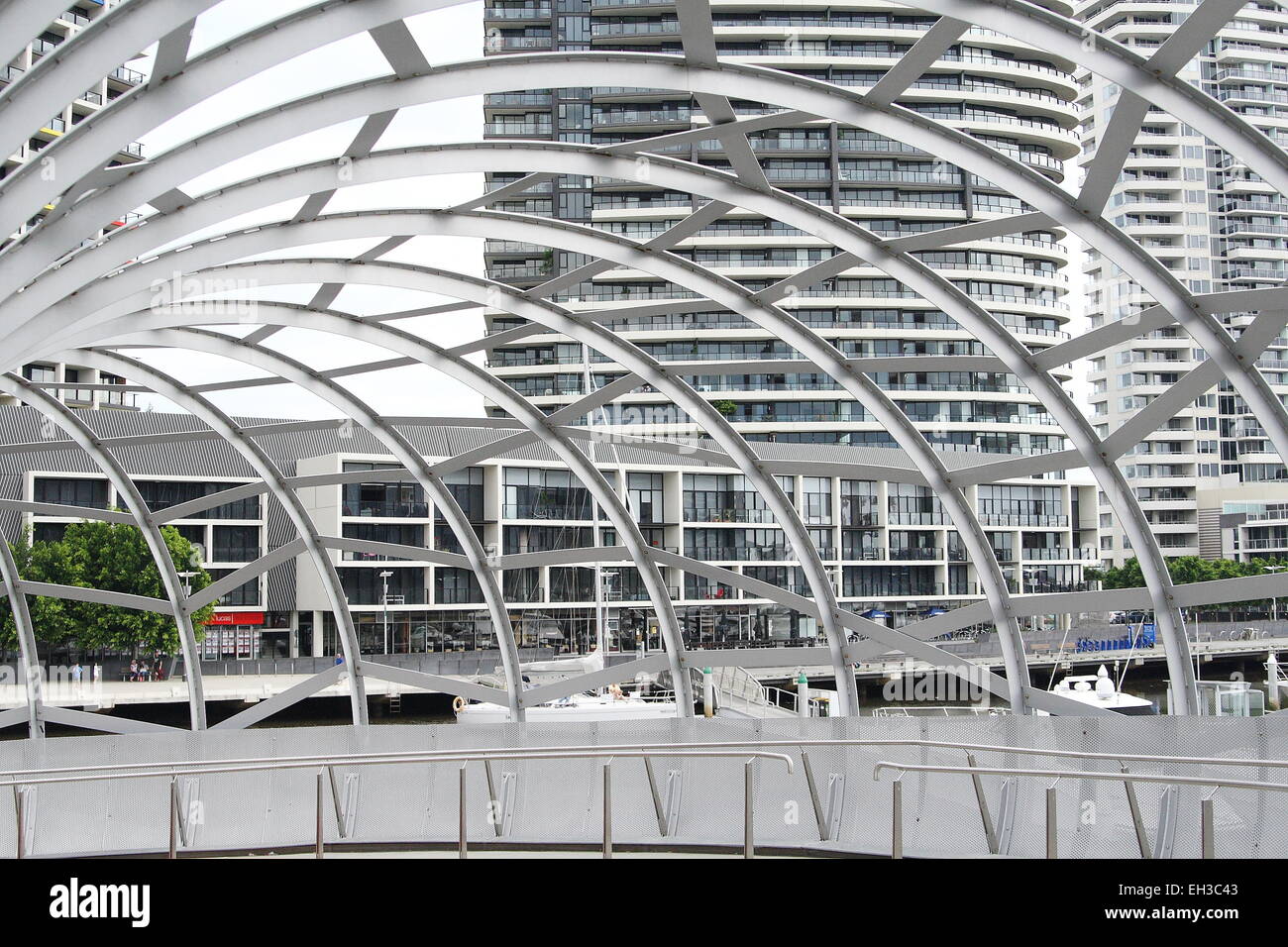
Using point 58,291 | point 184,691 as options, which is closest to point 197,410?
point 58,291

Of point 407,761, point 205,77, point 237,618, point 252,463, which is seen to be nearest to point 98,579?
point 237,618

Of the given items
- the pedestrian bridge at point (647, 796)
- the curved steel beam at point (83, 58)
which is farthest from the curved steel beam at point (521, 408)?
the curved steel beam at point (83, 58)

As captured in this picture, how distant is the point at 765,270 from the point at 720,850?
80.4m

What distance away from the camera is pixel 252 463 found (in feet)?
90.3

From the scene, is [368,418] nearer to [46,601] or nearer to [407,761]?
[407,761]

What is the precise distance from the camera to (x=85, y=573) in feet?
Answer: 207

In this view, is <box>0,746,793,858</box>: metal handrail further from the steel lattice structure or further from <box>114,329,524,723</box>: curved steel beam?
<box>114,329,524,723</box>: curved steel beam

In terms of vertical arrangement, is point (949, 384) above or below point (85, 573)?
above

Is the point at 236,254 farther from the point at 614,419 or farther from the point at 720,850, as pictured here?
the point at 614,419

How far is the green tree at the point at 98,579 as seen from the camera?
60656mm

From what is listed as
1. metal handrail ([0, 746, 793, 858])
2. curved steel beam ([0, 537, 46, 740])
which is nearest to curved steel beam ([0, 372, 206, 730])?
curved steel beam ([0, 537, 46, 740])

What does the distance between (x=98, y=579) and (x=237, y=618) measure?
8.84 m

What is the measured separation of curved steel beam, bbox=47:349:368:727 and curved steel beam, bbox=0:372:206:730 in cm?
11

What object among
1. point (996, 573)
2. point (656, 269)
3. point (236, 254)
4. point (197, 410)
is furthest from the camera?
point (197, 410)
